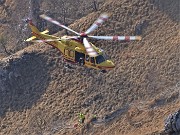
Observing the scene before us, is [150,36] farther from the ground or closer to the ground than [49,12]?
closer to the ground

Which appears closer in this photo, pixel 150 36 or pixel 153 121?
pixel 153 121

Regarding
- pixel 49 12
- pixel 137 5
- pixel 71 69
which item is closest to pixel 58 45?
pixel 71 69

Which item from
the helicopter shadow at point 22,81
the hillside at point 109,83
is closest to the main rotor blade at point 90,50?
the hillside at point 109,83

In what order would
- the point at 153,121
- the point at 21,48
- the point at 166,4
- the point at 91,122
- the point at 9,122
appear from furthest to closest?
the point at 21,48, the point at 166,4, the point at 9,122, the point at 91,122, the point at 153,121

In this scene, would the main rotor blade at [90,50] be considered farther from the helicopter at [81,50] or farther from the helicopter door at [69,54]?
the helicopter door at [69,54]

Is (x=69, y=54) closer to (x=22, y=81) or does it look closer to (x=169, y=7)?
(x=22, y=81)

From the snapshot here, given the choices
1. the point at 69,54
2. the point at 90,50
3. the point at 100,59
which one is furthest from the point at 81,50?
the point at 90,50

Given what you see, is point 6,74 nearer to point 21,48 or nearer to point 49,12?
point 21,48

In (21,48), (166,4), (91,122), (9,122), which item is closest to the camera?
(91,122)
